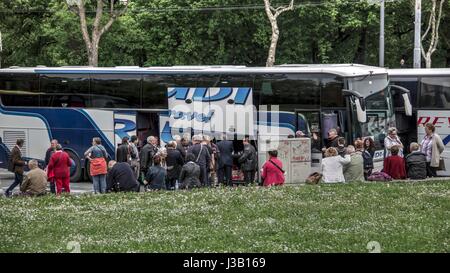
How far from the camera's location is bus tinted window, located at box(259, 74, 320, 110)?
2591 centimetres

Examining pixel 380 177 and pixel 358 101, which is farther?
pixel 358 101

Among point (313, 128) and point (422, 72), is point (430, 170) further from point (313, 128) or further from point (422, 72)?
point (422, 72)

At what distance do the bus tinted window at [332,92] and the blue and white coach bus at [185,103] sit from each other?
29mm

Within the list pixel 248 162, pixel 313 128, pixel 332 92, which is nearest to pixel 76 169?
pixel 248 162

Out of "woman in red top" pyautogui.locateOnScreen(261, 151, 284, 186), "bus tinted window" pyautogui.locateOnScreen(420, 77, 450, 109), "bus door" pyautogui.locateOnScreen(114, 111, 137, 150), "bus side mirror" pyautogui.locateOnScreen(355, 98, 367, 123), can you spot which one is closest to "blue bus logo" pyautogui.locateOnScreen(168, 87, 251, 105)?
"bus door" pyautogui.locateOnScreen(114, 111, 137, 150)

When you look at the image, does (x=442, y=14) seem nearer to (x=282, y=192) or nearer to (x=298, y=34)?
(x=298, y=34)

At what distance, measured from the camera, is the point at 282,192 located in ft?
58.1

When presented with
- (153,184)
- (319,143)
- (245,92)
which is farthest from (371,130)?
(153,184)

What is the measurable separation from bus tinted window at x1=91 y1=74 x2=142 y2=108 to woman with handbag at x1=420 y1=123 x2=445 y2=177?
9444 mm

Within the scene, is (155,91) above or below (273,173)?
above

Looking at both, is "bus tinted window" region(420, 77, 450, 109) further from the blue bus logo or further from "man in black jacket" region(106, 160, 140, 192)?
"man in black jacket" region(106, 160, 140, 192)

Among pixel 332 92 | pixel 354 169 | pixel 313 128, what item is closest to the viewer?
pixel 354 169

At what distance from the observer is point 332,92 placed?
25688 millimetres

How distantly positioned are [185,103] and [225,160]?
11.8 ft
